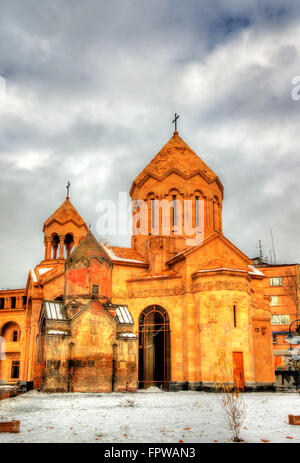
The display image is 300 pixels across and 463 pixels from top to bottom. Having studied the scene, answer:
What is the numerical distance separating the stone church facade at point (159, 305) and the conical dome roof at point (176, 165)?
0.07m

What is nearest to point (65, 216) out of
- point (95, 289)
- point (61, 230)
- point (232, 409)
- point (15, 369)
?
point (61, 230)

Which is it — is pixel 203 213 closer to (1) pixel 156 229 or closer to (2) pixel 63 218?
(1) pixel 156 229

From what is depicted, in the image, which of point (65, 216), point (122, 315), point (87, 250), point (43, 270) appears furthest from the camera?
point (65, 216)

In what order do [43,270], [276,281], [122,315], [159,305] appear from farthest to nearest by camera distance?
1. [276,281]
2. [43,270]
3. [159,305]
4. [122,315]

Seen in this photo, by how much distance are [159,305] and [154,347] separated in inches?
89.7

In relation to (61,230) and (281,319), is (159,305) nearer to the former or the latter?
(61,230)

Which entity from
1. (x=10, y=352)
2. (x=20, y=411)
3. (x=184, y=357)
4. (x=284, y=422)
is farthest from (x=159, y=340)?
(x=10, y=352)

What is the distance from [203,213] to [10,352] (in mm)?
25121

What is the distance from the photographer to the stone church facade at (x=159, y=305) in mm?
19484

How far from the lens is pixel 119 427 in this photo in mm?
8727

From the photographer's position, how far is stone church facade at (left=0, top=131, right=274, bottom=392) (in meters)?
19.5

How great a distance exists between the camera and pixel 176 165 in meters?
29.0

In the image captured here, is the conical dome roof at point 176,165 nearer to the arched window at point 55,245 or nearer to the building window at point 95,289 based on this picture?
the arched window at point 55,245

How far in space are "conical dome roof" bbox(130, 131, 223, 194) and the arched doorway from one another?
930 centimetres
